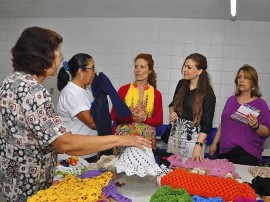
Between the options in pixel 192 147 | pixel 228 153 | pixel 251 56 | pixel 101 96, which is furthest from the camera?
pixel 251 56

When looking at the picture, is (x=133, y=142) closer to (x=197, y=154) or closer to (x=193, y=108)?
(x=197, y=154)

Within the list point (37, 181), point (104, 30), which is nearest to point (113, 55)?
point (104, 30)

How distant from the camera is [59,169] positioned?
1.71 metres

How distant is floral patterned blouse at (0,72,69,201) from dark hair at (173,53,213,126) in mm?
1232

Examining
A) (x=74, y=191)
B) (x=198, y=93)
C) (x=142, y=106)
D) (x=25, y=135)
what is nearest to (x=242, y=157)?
(x=198, y=93)

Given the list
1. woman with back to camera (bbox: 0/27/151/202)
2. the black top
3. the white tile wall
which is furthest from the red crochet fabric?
the white tile wall

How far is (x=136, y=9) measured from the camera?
3916 mm

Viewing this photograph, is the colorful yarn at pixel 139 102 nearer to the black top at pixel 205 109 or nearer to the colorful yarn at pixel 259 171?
the black top at pixel 205 109

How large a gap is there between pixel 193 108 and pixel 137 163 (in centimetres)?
93

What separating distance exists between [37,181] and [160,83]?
3198 millimetres

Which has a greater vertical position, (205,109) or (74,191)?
(205,109)

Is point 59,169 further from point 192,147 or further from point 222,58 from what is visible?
point 222,58

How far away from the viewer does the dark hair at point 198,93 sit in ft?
7.41

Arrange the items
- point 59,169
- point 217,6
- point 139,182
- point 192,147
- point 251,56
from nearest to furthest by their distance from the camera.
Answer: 1. point 139,182
2. point 59,169
3. point 192,147
4. point 217,6
5. point 251,56
